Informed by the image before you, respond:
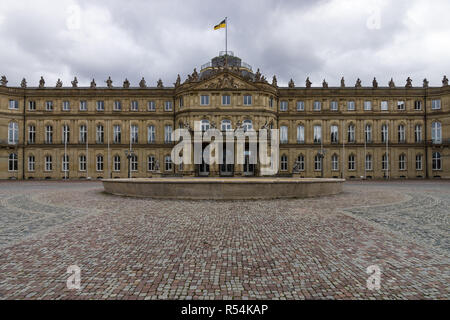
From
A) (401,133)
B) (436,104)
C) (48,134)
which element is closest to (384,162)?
(401,133)

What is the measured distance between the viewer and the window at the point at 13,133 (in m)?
42.1

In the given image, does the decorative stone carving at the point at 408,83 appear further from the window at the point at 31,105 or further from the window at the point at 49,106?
the window at the point at 31,105

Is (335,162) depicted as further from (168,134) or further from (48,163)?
(48,163)

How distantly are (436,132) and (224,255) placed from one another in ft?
167

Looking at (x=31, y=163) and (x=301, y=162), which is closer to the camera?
(x=31, y=163)

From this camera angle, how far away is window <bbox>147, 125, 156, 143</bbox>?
144 feet

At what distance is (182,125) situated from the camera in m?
41.6

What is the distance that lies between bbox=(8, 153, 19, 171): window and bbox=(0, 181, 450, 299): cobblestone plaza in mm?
40464

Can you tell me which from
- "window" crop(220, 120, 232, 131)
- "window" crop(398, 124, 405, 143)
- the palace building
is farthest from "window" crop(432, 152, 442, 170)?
"window" crop(220, 120, 232, 131)

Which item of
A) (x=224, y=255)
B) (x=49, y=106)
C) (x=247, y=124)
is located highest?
(x=49, y=106)

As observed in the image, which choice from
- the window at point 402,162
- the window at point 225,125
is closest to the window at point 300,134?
the window at point 225,125
